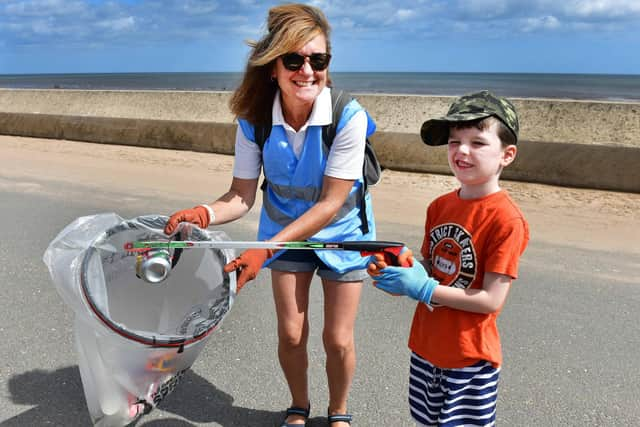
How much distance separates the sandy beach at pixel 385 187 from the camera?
19.5 ft

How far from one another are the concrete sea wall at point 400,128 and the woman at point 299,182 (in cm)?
552

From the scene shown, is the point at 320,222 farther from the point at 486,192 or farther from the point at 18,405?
the point at 18,405

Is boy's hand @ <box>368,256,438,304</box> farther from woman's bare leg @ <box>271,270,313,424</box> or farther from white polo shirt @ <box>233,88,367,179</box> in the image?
woman's bare leg @ <box>271,270,313,424</box>

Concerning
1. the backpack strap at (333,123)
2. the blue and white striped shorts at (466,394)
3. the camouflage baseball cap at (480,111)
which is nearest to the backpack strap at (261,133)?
the backpack strap at (333,123)

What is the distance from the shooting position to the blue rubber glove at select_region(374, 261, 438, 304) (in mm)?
1983

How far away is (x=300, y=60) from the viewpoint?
2.38 metres

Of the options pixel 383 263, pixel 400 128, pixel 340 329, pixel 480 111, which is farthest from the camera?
pixel 400 128

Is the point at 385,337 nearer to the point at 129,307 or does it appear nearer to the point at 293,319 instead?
the point at 293,319

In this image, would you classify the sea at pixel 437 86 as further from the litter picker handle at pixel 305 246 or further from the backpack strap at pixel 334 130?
the litter picker handle at pixel 305 246

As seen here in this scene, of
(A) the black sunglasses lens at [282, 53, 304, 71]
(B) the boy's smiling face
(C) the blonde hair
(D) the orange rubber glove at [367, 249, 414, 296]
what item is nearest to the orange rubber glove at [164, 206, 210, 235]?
(C) the blonde hair

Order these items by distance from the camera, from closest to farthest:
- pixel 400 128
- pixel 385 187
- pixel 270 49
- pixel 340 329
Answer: pixel 270 49
pixel 340 329
pixel 385 187
pixel 400 128

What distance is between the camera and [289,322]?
266 cm

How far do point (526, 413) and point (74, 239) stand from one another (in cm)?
217

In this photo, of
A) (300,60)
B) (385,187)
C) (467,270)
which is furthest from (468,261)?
(385,187)
